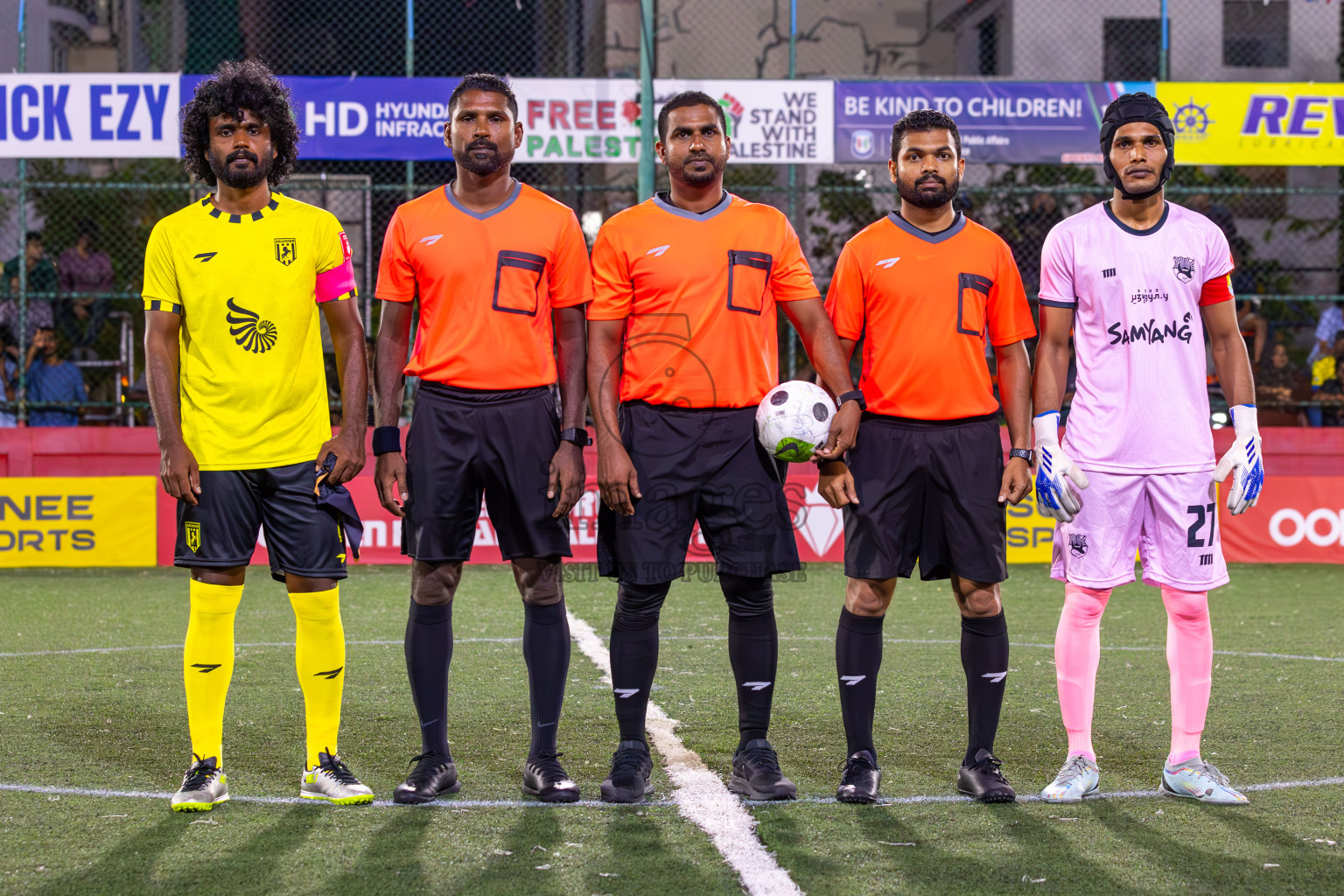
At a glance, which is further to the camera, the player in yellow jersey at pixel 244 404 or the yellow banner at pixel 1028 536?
the yellow banner at pixel 1028 536

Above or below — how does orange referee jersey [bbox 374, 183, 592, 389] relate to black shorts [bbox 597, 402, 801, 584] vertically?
above

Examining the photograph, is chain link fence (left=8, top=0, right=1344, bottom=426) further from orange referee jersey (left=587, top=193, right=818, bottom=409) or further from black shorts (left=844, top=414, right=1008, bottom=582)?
black shorts (left=844, top=414, right=1008, bottom=582)

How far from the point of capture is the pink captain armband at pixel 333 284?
445cm

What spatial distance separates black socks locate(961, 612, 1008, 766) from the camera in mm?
4492

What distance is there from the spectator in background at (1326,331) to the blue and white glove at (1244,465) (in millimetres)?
Answer: 9856

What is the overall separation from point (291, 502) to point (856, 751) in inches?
76.1

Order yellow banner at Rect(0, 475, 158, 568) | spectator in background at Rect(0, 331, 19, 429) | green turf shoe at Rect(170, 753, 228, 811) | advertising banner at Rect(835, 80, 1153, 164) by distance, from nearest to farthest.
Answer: green turf shoe at Rect(170, 753, 228, 811) → yellow banner at Rect(0, 475, 158, 568) → spectator in background at Rect(0, 331, 19, 429) → advertising banner at Rect(835, 80, 1153, 164)

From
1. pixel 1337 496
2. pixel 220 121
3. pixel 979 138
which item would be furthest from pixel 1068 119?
pixel 220 121

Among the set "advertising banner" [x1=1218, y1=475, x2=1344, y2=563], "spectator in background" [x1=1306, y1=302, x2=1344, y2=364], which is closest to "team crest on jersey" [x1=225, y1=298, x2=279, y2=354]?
"advertising banner" [x1=1218, y1=475, x2=1344, y2=563]

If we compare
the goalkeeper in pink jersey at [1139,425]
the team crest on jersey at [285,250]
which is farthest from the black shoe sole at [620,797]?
the team crest on jersey at [285,250]

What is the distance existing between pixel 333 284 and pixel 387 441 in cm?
53

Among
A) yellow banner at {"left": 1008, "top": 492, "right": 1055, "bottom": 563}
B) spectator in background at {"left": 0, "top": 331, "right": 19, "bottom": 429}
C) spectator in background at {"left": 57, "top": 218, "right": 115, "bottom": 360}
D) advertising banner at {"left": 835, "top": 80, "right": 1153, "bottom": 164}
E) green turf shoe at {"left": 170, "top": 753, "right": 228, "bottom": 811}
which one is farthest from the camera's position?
advertising banner at {"left": 835, "top": 80, "right": 1153, "bottom": 164}

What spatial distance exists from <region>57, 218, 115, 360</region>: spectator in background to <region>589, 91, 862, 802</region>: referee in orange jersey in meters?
9.96

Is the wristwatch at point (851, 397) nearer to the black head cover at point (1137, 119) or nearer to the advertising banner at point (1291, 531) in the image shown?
the black head cover at point (1137, 119)
